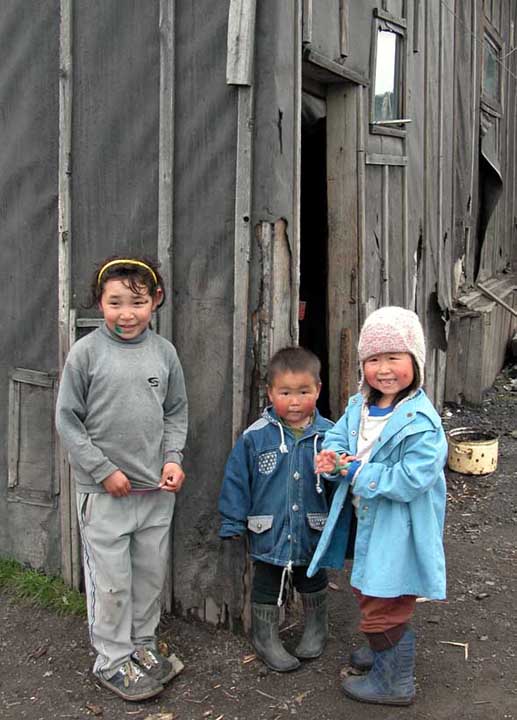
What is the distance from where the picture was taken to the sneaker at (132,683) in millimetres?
3473

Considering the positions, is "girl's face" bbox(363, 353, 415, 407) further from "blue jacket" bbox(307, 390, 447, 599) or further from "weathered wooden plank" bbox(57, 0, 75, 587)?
"weathered wooden plank" bbox(57, 0, 75, 587)

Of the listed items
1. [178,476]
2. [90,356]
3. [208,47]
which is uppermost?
[208,47]

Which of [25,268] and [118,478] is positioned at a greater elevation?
[25,268]

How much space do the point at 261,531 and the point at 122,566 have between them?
66 centimetres

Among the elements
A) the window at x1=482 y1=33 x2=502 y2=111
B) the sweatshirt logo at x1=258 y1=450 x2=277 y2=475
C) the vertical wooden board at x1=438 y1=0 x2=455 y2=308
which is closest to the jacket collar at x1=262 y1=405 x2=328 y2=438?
the sweatshirt logo at x1=258 y1=450 x2=277 y2=475

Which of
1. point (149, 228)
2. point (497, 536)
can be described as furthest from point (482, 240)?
point (149, 228)

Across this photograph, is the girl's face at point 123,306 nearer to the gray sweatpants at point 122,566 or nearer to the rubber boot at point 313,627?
the gray sweatpants at point 122,566

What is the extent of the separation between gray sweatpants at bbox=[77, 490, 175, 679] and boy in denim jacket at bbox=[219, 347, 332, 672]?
32 centimetres

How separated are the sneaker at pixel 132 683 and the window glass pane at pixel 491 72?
8.21m

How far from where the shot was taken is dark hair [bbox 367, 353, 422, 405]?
3.33 meters

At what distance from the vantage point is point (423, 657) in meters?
3.87

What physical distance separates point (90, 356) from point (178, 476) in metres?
0.65

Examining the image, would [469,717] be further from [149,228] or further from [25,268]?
[25,268]

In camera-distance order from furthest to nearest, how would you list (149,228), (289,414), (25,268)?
(25,268) → (149,228) → (289,414)
